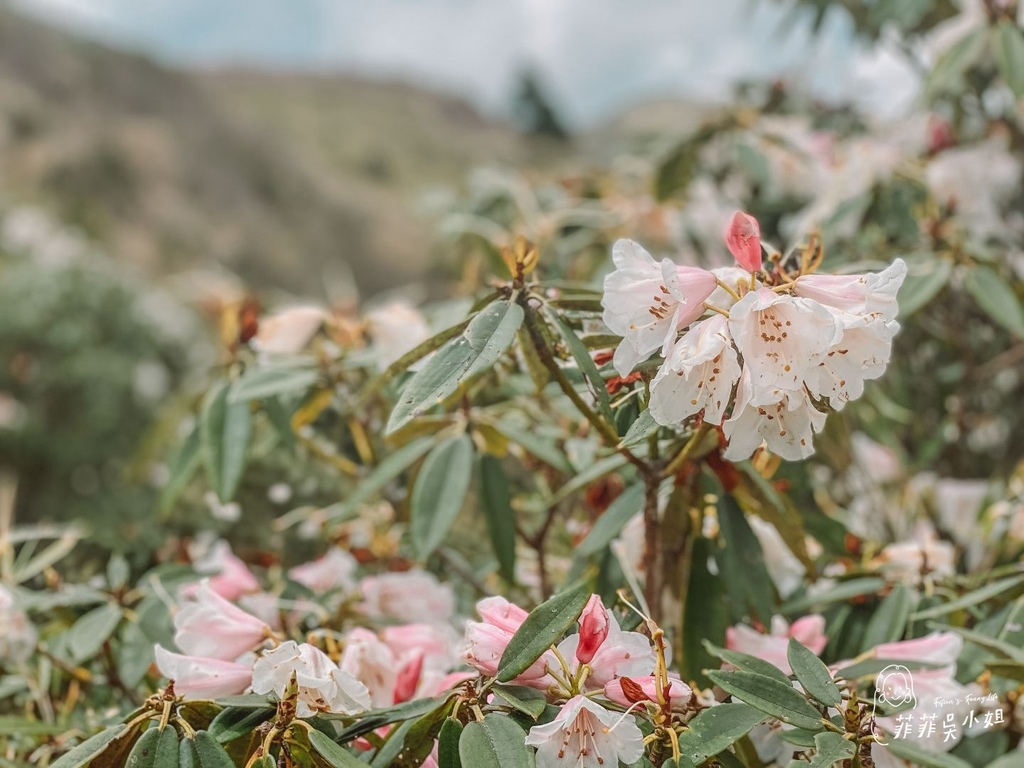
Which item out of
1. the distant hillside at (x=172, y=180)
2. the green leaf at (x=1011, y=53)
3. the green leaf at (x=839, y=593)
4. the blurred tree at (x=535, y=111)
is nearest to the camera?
the green leaf at (x=839, y=593)

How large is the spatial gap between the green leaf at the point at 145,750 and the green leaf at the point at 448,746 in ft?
0.41

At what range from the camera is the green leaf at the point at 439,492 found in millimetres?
662

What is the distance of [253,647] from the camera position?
54 cm

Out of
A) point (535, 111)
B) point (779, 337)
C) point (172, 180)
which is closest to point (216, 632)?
point (779, 337)

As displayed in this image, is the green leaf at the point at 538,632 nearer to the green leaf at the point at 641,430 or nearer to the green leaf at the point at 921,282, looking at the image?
the green leaf at the point at 641,430

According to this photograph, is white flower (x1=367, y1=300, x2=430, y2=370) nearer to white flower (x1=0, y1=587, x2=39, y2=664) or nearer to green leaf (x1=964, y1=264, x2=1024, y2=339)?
white flower (x1=0, y1=587, x2=39, y2=664)

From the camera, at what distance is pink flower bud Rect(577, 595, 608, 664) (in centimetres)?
44

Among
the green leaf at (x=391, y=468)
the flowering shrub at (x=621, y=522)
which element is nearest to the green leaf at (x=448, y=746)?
the flowering shrub at (x=621, y=522)

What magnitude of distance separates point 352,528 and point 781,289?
0.66 meters

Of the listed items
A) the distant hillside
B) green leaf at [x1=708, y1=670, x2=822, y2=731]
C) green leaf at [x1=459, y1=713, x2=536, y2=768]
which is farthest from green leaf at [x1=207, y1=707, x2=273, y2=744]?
the distant hillside

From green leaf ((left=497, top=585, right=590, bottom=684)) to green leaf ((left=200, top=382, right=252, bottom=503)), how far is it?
36 cm

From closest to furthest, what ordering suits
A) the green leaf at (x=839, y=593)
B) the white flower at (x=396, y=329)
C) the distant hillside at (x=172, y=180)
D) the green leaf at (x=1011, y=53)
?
the green leaf at (x=839, y=593) < the white flower at (x=396, y=329) < the green leaf at (x=1011, y=53) < the distant hillside at (x=172, y=180)

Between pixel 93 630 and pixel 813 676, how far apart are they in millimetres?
519

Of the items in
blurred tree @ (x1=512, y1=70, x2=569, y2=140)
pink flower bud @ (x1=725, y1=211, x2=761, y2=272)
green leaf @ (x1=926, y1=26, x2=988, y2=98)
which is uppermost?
green leaf @ (x1=926, y1=26, x2=988, y2=98)
